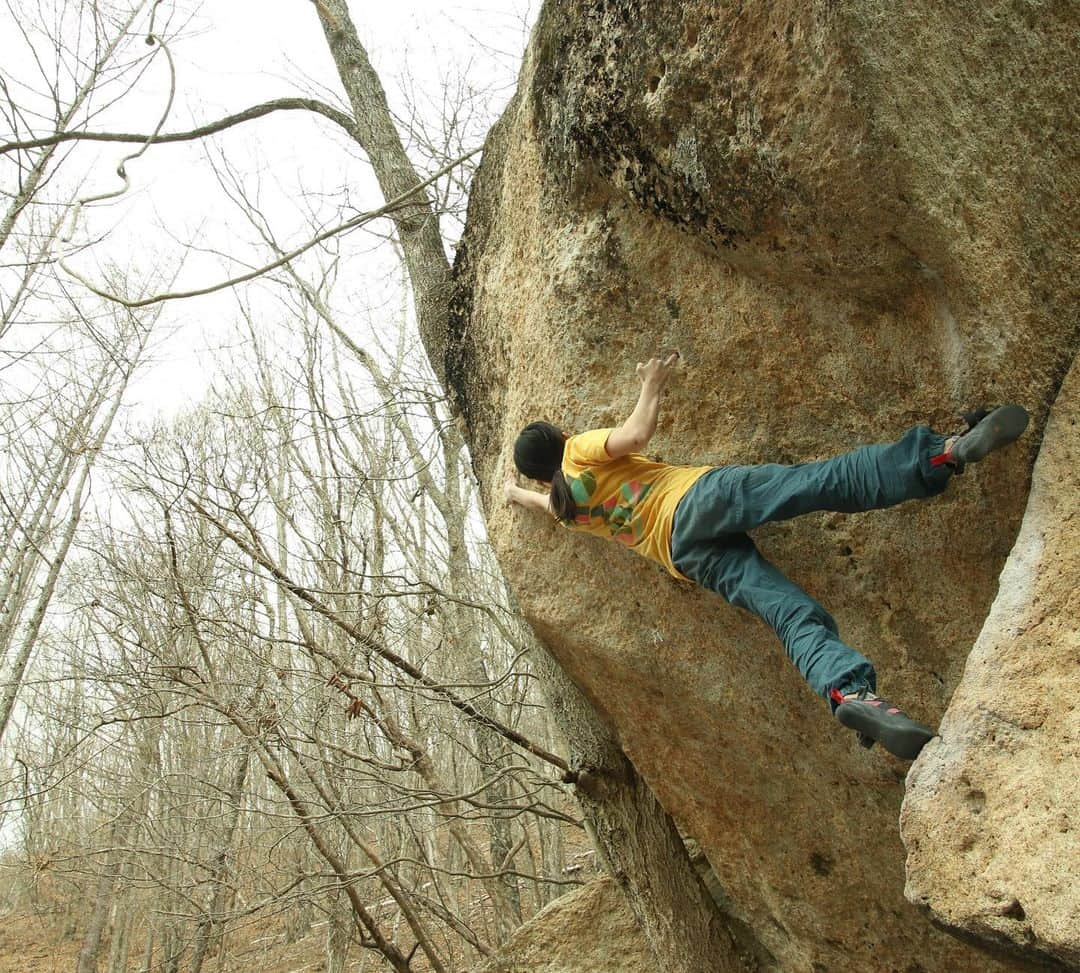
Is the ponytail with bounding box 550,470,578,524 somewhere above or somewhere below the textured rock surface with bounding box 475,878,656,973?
above

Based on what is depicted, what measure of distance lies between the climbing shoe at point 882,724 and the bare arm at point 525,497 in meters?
1.41

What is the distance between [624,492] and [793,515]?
634mm

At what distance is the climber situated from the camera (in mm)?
2533

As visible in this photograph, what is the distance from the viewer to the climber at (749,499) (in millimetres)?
2533

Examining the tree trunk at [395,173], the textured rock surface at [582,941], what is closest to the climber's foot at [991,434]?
the tree trunk at [395,173]

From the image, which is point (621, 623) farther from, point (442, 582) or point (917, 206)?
point (442, 582)

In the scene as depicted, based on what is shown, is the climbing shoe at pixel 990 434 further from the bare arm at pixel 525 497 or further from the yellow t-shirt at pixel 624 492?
the bare arm at pixel 525 497

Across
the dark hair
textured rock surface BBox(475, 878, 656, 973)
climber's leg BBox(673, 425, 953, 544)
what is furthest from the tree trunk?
textured rock surface BBox(475, 878, 656, 973)

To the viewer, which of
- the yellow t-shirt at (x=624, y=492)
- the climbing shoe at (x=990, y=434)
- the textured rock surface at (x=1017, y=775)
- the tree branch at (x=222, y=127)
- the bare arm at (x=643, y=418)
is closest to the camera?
the textured rock surface at (x=1017, y=775)

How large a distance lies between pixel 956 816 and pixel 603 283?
2167mm

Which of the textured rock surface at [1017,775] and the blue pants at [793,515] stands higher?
the blue pants at [793,515]

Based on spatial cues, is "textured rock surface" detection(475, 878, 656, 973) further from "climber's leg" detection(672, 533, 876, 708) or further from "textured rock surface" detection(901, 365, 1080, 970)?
"textured rock surface" detection(901, 365, 1080, 970)

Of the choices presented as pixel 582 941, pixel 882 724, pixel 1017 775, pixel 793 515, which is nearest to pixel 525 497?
pixel 793 515

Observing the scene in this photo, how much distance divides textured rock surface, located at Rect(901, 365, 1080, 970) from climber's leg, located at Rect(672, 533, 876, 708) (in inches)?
11.3
